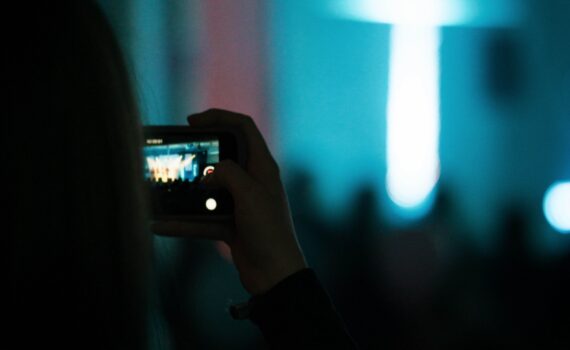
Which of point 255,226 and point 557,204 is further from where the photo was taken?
point 557,204

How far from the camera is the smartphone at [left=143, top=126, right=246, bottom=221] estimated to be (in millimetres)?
647

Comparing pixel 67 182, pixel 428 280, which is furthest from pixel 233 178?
pixel 428 280

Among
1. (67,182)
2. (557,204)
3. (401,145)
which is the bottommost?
(557,204)

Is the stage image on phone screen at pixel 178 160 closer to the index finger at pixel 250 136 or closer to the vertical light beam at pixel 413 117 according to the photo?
the index finger at pixel 250 136

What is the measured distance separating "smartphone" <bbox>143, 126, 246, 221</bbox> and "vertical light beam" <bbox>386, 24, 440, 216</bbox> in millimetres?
1496

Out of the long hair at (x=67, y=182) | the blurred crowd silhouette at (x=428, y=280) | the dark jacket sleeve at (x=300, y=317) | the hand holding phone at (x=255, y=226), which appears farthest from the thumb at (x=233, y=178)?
the blurred crowd silhouette at (x=428, y=280)

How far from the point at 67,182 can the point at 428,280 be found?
2.06m

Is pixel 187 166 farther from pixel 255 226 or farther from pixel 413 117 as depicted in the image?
pixel 413 117

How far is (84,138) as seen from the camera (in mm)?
318

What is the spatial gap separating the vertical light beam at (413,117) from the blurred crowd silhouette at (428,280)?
8 centimetres

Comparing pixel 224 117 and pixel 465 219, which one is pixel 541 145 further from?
pixel 224 117

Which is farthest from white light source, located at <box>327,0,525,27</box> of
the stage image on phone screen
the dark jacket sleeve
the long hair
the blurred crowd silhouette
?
the long hair

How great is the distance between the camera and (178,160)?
708mm

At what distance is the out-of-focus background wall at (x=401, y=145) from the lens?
6.43 ft
